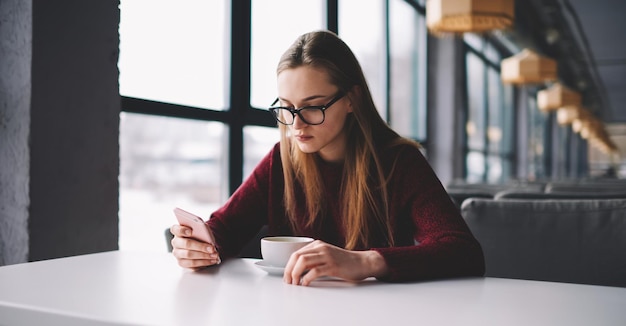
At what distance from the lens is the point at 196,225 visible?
1.16 meters

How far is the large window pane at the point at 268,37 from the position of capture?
3.20 metres

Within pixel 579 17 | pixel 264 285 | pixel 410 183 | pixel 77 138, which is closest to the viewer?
pixel 264 285

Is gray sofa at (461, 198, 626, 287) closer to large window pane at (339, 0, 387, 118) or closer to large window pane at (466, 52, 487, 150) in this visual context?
large window pane at (339, 0, 387, 118)

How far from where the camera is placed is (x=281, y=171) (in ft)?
5.15

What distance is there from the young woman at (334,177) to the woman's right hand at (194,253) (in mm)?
36

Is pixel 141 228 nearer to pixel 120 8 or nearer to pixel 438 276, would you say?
pixel 120 8

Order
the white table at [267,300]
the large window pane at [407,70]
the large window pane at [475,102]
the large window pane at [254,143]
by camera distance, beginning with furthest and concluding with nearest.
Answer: the large window pane at [475,102] < the large window pane at [407,70] < the large window pane at [254,143] < the white table at [267,300]

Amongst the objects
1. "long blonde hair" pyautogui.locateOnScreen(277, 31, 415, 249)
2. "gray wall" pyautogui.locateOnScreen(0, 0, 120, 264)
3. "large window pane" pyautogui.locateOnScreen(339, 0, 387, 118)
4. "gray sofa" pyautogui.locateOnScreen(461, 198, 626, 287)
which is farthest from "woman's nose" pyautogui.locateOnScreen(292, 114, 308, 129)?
"large window pane" pyautogui.locateOnScreen(339, 0, 387, 118)

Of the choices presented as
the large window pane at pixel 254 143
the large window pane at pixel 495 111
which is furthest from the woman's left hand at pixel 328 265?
the large window pane at pixel 495 111

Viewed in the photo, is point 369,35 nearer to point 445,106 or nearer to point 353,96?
point 445,106

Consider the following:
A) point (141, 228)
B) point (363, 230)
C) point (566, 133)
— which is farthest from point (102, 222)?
point (566, 133)

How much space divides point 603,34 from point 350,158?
27.6ft

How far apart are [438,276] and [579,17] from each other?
7639 mm

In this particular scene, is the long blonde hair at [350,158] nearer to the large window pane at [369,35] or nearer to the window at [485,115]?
the large window pane at [369,35]
